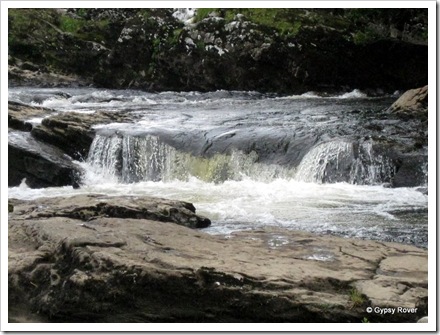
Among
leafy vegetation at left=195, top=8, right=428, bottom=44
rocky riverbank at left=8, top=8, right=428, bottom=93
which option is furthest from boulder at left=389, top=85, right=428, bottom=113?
rocky riverbank at left=8, top=8, right=428, bottom=93

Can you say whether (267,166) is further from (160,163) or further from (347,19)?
(347,19)

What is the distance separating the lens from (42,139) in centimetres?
950

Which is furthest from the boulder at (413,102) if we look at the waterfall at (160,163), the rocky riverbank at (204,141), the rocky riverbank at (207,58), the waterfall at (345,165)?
the waterfall at (160,163)

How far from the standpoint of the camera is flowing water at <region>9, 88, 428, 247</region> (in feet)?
20.2

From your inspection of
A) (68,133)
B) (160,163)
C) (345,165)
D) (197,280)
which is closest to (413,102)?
(345,165)

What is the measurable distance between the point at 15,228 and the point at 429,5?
3980 millimetres

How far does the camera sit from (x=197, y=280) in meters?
4.14

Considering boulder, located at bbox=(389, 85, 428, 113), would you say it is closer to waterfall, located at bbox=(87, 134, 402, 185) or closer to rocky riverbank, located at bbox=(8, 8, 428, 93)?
rocky riverbank, located at bbox=(8, 8, 428, 93)

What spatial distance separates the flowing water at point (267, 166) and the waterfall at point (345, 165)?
0.01 m

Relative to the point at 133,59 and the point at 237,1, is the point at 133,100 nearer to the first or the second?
the point at 133,59

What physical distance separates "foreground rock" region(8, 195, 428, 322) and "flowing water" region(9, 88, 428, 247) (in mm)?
975

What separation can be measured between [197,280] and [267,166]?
4.71 metres

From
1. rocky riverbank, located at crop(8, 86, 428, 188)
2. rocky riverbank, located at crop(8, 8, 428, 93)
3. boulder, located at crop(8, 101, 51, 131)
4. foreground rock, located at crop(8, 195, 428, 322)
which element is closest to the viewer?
foreground rock, located at crop(8, 195, 428, 322)
